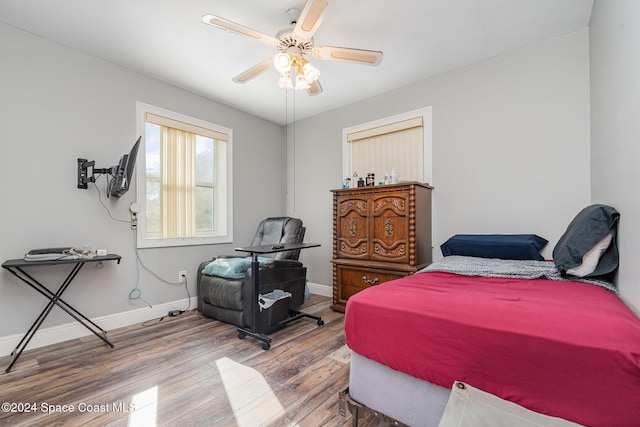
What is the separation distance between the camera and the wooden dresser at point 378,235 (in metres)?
2.91

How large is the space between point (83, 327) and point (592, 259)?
4003mm

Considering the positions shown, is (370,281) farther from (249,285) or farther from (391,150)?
(391,150)

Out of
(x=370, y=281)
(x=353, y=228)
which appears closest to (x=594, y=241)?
(x=370, y=281)

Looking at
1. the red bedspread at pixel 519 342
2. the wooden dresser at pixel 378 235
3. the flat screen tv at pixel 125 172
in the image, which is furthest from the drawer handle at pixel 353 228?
the flat screen tv at pixel 125 172

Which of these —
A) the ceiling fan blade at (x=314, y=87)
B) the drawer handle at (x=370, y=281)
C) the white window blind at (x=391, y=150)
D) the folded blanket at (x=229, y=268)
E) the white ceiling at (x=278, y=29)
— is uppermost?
the white ceiling at (x=278, y=29)

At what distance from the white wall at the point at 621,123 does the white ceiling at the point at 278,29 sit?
1.83 ft

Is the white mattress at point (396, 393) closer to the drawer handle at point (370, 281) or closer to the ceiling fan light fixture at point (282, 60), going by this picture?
the drawer handle at point (370, 281)

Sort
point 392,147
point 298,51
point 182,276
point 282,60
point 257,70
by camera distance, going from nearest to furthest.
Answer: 1. point 282,60
2. point 298,51
3. point 257,70
4. point 182,276
5. point 392,147

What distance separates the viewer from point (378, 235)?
3150mm

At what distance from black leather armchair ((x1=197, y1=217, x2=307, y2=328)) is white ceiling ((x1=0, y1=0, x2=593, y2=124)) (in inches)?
73.5

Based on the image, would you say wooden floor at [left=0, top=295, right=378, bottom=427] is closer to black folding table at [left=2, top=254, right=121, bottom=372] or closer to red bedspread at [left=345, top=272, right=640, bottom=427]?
Answer: black folding table at [left=2, top=254, right=121, bottom=372]

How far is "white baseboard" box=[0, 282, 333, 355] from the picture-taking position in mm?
2311

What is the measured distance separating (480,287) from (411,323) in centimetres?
61

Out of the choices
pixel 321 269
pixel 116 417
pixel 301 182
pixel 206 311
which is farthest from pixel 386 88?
pixel 116 417
